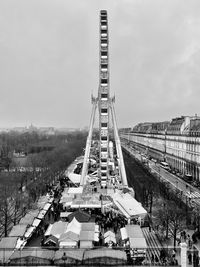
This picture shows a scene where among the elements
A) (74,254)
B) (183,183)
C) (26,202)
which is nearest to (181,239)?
(74,254)

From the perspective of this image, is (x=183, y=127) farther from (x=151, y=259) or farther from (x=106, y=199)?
(x=151, y=259)

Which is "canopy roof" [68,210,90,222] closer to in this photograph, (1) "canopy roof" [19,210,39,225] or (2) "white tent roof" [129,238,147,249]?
(1) "canopy roof" [19,210,39,225]

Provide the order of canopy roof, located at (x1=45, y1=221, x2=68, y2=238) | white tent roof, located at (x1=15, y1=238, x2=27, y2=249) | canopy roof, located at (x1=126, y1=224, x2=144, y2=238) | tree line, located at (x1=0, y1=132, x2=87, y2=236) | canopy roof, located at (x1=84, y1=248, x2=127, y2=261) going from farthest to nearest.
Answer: tree line, located at (x1=0, y1=132, x2=87, y2=236)
canopy roof, located at (x1=45, y1=221, x2=68, y2=238)
canopy roof, located at (x1=126, y1=224, x2=144, y2=238)
white tent roof, located at (x1=15, y1=238, x2=27, y2=249)
canopy roof, located at (x1=84, y1=248, x2=127, y2=261)

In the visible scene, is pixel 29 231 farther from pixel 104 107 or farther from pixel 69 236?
pixel 104 107

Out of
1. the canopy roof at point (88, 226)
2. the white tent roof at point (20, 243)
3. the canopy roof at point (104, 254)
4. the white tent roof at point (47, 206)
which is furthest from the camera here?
the white tent roof at point (47, 206)

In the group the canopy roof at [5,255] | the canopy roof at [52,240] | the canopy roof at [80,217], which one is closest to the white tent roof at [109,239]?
the canopy roof at [52,240]

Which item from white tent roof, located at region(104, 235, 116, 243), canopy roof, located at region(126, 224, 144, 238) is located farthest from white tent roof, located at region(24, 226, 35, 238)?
canopy roof, located at region(126, 224, 144, 238)

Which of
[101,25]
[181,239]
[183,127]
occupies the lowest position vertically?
[181,239]

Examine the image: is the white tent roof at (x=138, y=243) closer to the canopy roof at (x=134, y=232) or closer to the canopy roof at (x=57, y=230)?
the canopy roof at (x=134, y=232)

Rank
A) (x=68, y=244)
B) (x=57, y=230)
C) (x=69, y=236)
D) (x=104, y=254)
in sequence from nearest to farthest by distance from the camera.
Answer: (x=104, y=254) → (x=68, y=244) → (x=69, y=236) → (x=57, y=230)

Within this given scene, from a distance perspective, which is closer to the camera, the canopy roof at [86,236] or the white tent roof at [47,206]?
the canopy roof at [86,236]

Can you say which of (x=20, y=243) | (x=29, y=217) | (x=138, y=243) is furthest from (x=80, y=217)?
Result: (x=138, y=243)
